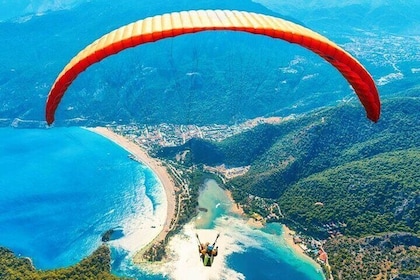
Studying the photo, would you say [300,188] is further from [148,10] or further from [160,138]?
[148,10]

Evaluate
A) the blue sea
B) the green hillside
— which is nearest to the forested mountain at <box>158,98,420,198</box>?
the green hillside

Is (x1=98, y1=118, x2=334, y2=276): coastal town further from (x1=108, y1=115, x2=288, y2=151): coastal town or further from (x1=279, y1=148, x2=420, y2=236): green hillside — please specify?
(x1=279, y1=148, x2=420, y2=236): green hillside

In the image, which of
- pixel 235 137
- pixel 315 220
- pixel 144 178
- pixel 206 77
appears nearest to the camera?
pixel 315 220

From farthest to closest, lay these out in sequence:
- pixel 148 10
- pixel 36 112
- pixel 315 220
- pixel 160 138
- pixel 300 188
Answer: pixel 148 10
pixel 36 112
pixel 160 138
pixel 300 188
pixel 315 220

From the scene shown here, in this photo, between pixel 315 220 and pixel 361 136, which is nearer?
pixel 315 220

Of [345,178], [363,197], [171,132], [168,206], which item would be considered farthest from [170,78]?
[363,197]

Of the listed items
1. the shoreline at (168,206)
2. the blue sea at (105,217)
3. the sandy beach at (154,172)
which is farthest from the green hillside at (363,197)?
the sandy beach at (154,172)

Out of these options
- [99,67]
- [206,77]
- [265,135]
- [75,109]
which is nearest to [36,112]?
[75,109]
